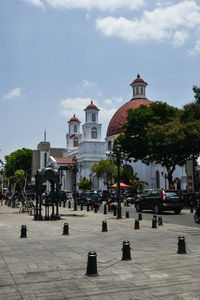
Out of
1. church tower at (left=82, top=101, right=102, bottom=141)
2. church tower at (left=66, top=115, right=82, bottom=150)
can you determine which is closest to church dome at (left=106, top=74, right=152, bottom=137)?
church tower at (left=82, top=101, right=102, bottom=141)

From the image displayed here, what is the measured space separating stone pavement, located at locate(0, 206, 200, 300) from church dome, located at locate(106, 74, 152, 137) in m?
58.6

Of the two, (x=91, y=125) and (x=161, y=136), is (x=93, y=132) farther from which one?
(x=161, y=136)

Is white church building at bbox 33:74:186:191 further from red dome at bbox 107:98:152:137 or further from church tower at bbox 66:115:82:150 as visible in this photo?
church tower at bbox 66:115:82:150

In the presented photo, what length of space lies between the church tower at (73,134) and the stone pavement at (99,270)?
77.5 m

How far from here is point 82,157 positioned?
74.5 m

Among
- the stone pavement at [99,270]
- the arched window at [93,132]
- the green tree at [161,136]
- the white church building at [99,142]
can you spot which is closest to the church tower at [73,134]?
the white church building at [99,142]

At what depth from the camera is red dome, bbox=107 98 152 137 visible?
70.6 metres

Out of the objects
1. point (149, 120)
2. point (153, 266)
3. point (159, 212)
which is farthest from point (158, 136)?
point (153, 266)

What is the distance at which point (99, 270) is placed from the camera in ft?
22.1

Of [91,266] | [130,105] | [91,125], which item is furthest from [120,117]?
[91,266]

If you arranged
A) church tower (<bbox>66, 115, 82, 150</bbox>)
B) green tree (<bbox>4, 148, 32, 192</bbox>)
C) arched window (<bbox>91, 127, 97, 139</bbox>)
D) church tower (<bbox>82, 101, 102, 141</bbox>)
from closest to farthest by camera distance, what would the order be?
church tower (<bbox>82, 101, 102, 141</bbox>) → arched window (<bbox>91, 127, 97, 139</bbox>) → church tower (<bbox>66, 115, 82, 150</bbox>) → green tree (<bbox>4, 148, 32, 192</bbox>)

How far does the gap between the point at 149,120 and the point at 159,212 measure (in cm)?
1671

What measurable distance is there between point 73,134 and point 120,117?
68.6 feet

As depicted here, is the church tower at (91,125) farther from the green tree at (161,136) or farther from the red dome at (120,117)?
the green tree at (161,136)
